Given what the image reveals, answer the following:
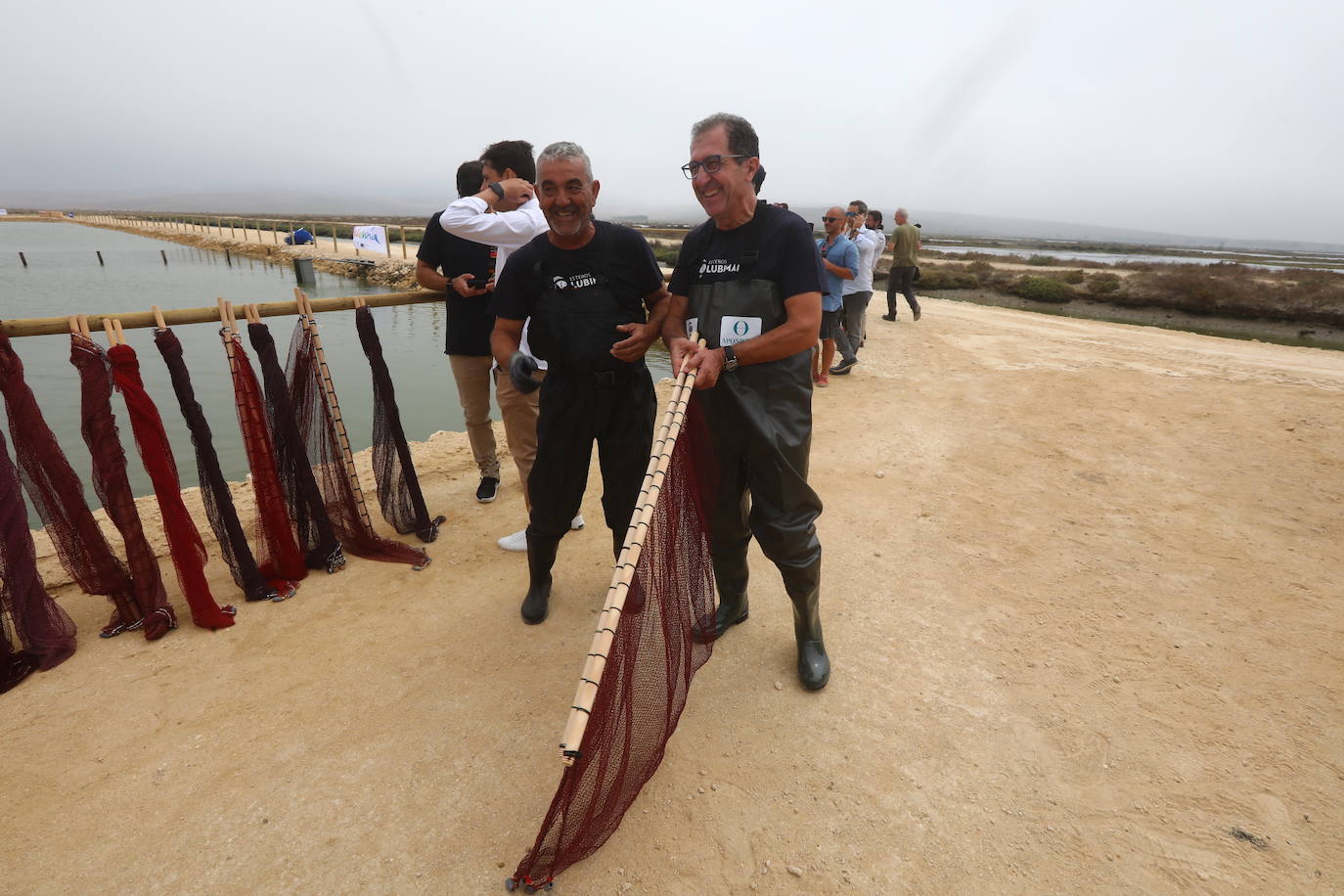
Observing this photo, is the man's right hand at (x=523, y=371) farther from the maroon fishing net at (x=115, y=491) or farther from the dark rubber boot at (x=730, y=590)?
the maroon fishing net at (x=115, y=491)

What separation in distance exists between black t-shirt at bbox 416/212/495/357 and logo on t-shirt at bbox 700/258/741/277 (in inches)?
73.7

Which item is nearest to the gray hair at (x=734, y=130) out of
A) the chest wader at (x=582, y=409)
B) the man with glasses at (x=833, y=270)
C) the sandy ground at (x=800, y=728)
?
the chest wader at (x=582, y=409)

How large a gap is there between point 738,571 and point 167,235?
73.9 meters

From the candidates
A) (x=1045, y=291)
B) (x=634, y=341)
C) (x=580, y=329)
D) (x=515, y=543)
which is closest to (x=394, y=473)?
(x=515, y=543)

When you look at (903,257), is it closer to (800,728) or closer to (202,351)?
(800,728)

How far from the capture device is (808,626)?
2.90 meters

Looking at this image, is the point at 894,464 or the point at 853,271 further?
the point at 853,271

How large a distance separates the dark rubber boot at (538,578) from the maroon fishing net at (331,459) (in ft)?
3.30

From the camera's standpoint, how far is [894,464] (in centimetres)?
565

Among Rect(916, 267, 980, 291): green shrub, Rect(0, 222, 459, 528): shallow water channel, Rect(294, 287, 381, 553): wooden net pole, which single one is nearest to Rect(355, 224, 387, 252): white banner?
Rect(0, 222, 459, 528): shallow water channel

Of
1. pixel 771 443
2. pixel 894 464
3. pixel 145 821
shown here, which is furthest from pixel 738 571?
pixel 894 464

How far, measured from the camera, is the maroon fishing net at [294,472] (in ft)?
11.5

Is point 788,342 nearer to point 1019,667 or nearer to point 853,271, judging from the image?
point 1019,667

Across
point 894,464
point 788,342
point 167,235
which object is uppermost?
point 167,235
